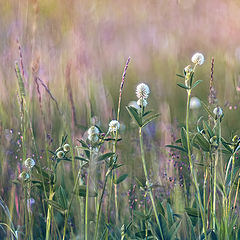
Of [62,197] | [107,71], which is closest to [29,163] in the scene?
[62,197]

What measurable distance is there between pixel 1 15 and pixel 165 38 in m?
0.91

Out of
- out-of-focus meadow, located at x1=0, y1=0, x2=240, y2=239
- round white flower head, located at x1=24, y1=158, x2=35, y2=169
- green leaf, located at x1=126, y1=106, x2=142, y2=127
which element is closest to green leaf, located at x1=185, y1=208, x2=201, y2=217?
out-of-focus meadow, located at x1=0, y1=0, x2=240, y2=239

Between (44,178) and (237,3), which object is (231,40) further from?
(44,178)

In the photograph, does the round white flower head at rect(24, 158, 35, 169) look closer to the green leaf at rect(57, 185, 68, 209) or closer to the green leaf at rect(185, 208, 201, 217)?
the green leaf at rect(57, 185, 68, 209)

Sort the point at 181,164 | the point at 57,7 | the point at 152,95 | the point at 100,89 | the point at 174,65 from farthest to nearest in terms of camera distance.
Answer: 1. the point at 57,7
2. the point at 174,65
3. the point at 152,95
4. the point at 100,89
5. the point at 181,164

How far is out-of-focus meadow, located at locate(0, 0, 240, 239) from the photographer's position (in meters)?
1.25

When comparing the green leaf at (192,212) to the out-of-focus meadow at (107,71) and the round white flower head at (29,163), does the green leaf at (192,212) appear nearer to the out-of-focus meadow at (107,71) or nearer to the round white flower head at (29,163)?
the out-of-focus meadow at (107,71)

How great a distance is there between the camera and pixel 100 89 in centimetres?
138

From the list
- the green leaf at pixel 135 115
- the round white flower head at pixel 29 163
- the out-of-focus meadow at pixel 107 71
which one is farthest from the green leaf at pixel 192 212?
the round white flower head at pixel 29 163

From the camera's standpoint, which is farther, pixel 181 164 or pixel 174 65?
pixel 174 65

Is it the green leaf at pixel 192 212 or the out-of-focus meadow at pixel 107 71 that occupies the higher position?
the out-of-focus meadow at pixel 107 71

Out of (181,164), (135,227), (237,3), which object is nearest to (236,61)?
(237,3)

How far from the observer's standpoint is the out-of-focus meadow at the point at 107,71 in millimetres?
1253

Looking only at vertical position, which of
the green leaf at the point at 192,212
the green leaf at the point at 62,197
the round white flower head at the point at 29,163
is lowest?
the green leaf at the point at 192,212
